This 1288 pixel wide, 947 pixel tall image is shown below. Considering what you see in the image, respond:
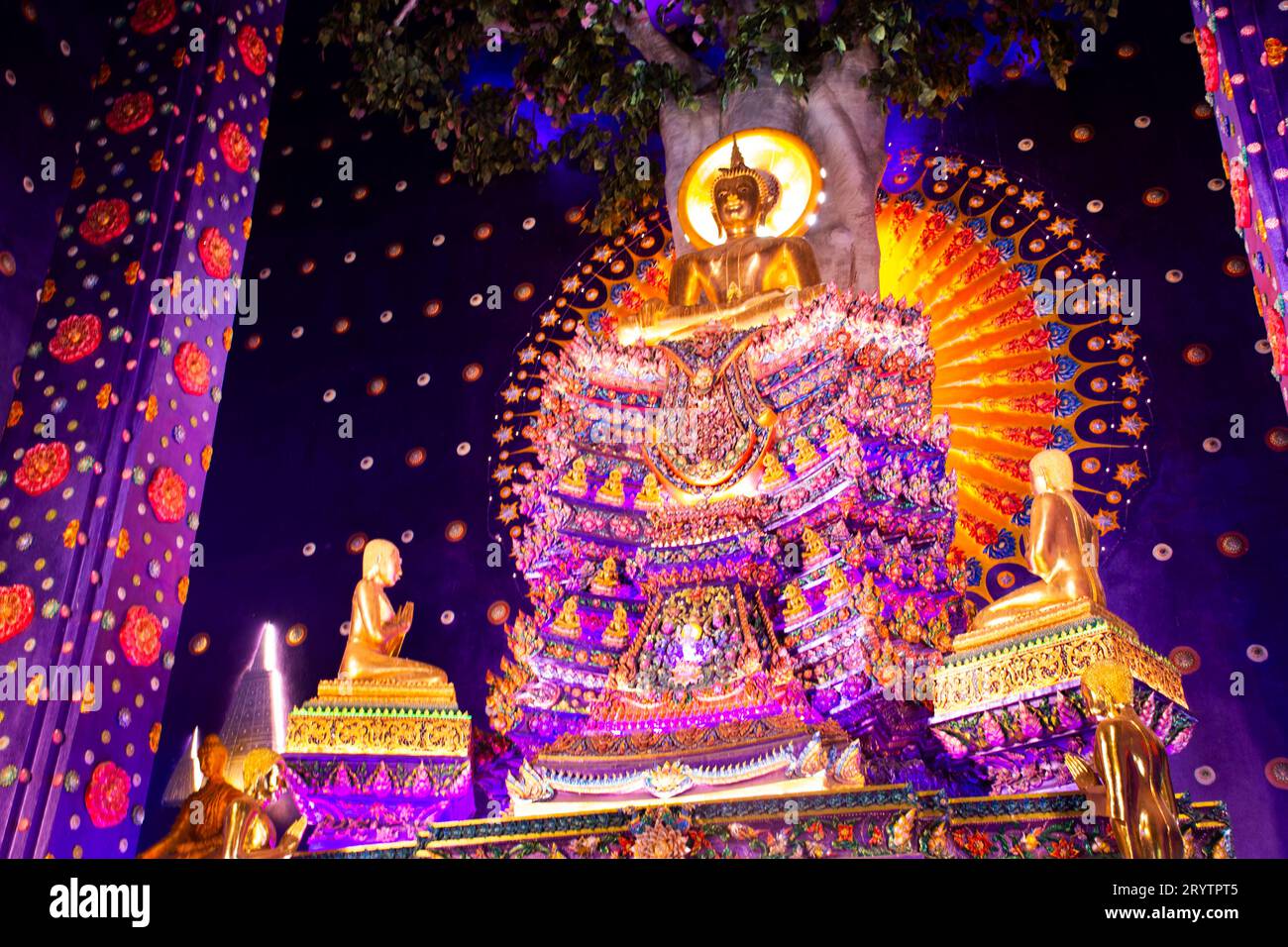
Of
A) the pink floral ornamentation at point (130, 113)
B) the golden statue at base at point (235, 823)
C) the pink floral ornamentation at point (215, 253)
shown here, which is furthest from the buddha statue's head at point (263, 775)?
the pink floral ornamentation at point (130, 113)

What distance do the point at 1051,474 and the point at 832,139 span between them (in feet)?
8.13

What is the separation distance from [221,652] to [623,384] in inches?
102

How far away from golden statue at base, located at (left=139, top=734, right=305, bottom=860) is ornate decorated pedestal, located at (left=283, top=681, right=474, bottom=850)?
0.11m

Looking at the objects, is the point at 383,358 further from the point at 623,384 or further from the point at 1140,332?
the point at 1140,332

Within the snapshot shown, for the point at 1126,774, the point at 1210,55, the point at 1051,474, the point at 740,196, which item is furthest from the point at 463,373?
the point at 1126,774

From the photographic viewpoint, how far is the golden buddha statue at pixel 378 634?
490cm

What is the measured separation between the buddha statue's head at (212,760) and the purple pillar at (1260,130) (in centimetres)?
392

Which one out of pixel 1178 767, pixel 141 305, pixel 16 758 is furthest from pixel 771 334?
pixel 16 758

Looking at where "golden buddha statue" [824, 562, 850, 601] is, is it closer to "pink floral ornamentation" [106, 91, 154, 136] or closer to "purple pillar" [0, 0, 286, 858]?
"purple pillar" [0, 0, 286, 858]

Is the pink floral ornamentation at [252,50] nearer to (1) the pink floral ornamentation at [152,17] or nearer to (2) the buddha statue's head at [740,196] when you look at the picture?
(1) the pink floral ornamentation at [152,17]

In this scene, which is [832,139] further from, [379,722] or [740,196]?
[379,722]

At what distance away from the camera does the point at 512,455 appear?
6477mm

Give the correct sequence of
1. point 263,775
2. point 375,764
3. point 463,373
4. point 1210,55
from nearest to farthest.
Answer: point 1210,55
point 263,775
point 375,764
point 463,373

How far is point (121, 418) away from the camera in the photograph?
4.99 meters
